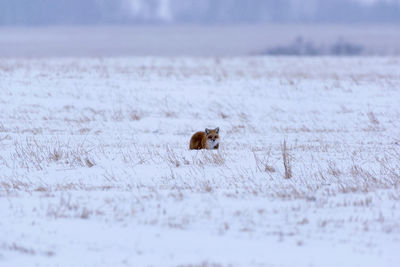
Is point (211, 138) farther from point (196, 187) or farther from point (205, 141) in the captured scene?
point (196, 187)

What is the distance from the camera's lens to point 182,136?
1487cm

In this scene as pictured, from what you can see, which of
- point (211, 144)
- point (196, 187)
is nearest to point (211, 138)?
point (211, 144)

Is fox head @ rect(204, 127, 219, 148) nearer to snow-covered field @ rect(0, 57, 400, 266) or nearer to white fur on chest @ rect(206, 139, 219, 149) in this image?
white fur on chest @ rect(206, 139, 219, 149)

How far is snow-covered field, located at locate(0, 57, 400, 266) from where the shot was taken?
5523mm

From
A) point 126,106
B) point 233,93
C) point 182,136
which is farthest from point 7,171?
point 233,93

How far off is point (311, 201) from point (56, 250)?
3.46 m

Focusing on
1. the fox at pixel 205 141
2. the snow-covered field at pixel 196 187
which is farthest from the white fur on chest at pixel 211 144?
the snow-covered field at pixel 196 187

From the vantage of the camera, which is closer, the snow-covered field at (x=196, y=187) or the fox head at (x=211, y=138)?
the snow-covered field at (x=196, y=187)

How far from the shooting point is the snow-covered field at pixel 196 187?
552 centimetres

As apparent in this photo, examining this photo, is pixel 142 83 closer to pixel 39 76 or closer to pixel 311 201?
pixel 39 76

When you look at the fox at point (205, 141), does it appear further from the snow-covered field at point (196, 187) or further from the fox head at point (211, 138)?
the snow-covered field at point (196, 187)

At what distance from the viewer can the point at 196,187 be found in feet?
26.5

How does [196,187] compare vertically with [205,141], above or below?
below

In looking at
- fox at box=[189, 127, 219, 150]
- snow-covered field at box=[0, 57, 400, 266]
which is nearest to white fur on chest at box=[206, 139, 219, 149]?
fox at box=[189, 127, 219, 150]
